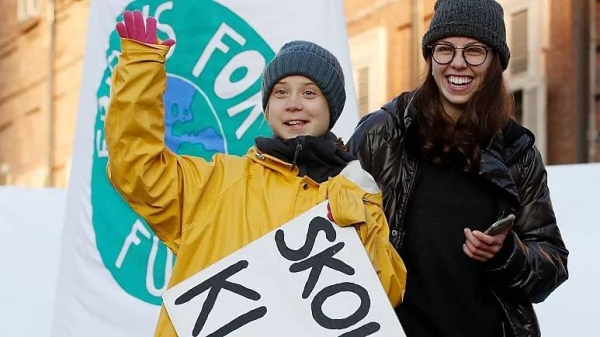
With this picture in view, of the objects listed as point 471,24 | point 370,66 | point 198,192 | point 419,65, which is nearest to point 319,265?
point 198,192

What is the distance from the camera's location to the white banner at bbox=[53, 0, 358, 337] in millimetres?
3514

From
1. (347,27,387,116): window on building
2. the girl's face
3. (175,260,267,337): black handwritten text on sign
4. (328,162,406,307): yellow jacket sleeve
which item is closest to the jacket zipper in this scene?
(328,162,406,307): yellow jacket sleeve

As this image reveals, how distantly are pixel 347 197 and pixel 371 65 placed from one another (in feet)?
17.8

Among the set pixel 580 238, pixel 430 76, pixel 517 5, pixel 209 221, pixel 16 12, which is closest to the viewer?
pixel 209 221

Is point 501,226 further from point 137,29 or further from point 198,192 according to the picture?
point 137,29

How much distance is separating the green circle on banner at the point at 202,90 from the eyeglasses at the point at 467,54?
1362 millimetres

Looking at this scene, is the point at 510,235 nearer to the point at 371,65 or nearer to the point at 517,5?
the point at 517,5

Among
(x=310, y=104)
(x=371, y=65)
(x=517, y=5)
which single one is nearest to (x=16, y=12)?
(x=371, y=65)

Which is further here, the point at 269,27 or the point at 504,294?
the point at 269,27

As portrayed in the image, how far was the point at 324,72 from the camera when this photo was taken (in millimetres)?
2139

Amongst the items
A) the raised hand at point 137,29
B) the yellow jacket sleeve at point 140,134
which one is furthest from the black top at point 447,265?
the raised hand at point 137,29

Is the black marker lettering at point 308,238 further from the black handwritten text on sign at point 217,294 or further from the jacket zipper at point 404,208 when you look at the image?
the jacket zipper at point 404,208

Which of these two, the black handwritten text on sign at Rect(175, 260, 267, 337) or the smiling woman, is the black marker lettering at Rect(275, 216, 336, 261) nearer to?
the black handwritten text on sign at Rect(175, 260, 267, 337)

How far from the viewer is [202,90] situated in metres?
3.56
